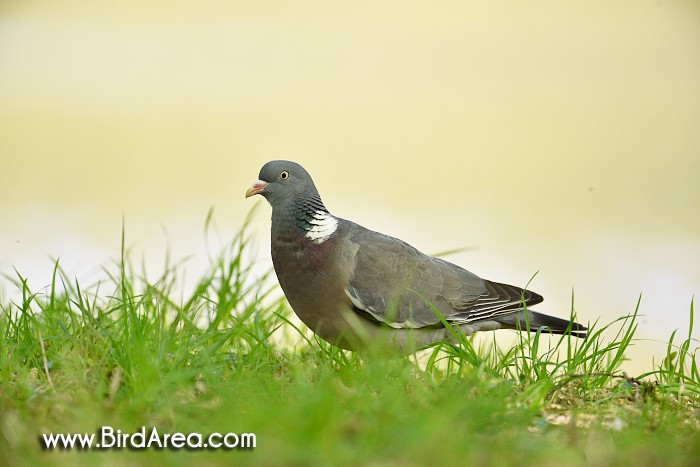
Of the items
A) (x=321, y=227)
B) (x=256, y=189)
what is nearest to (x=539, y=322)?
(x=321, y=227)

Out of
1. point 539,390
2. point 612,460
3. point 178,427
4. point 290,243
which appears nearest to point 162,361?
point 178,427

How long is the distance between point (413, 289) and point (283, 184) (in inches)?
40.5

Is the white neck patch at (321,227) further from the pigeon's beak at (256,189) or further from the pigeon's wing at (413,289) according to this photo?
the pigeon's beak at (256,189)

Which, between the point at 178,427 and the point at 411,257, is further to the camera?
the point at 411,257

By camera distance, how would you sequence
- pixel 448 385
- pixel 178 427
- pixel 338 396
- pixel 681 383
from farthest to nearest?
pixel 681 383
pixel 448 385
pixel 338 396
pixel 178 427

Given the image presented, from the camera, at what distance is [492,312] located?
4.66 meters

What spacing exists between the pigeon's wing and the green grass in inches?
12.3

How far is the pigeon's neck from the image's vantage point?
435 centimetres

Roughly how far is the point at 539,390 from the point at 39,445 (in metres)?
2.10

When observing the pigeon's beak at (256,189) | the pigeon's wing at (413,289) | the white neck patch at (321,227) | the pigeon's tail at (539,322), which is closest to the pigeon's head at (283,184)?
the pigeon's beak at (256,189)

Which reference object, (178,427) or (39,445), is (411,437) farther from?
(39,445)

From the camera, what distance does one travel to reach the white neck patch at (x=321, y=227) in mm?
4332

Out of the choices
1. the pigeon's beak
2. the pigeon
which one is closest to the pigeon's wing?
the pigeon

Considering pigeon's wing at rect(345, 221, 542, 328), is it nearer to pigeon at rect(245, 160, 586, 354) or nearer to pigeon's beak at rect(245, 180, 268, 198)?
pigeon at rect(245, 160, 586, 354)
